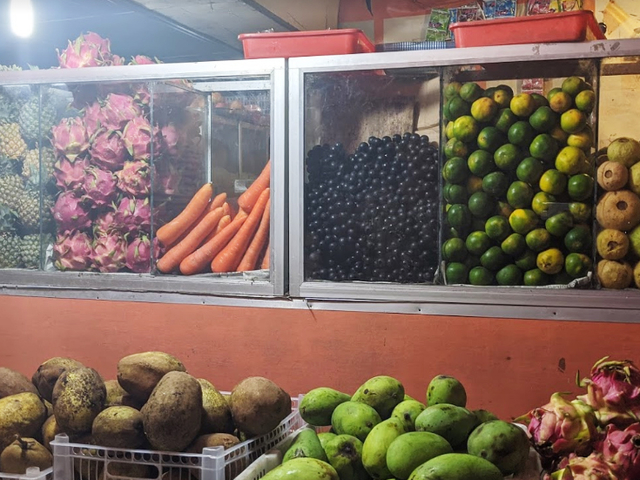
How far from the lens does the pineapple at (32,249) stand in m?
3.10

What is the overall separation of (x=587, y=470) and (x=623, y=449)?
3.7 inches

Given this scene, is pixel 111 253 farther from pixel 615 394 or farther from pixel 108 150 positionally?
pixel 615 394

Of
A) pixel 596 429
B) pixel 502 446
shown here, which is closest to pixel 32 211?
pixel 502 446

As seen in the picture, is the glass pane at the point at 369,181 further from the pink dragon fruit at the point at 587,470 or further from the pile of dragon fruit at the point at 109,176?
the pink dragon fruit at the point at 587,470

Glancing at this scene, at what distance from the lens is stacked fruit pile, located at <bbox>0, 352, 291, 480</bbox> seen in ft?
4.60

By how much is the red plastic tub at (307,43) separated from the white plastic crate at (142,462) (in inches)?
67.7

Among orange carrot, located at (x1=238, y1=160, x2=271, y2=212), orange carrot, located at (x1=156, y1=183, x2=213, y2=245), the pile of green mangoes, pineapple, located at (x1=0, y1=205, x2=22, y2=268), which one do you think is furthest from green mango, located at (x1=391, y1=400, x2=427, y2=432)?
pineapple, located at (x1=0, y1=205, x2=22, y2=268)

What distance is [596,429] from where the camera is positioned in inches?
51.9

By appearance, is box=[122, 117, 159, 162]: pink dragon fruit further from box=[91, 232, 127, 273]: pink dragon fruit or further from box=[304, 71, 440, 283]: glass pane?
box=[304, 71, 440, 283]: glass pane

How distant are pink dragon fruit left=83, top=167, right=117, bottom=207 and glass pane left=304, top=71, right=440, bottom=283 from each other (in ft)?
3.14

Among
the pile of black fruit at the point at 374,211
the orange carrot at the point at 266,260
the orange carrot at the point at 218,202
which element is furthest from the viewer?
the orange carrot at the point at 218,202

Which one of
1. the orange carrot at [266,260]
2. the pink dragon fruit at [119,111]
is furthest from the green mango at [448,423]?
the pink dragon fruit at [119,111]

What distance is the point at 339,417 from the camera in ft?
5.01

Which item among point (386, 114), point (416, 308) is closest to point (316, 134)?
point (386, 114)
